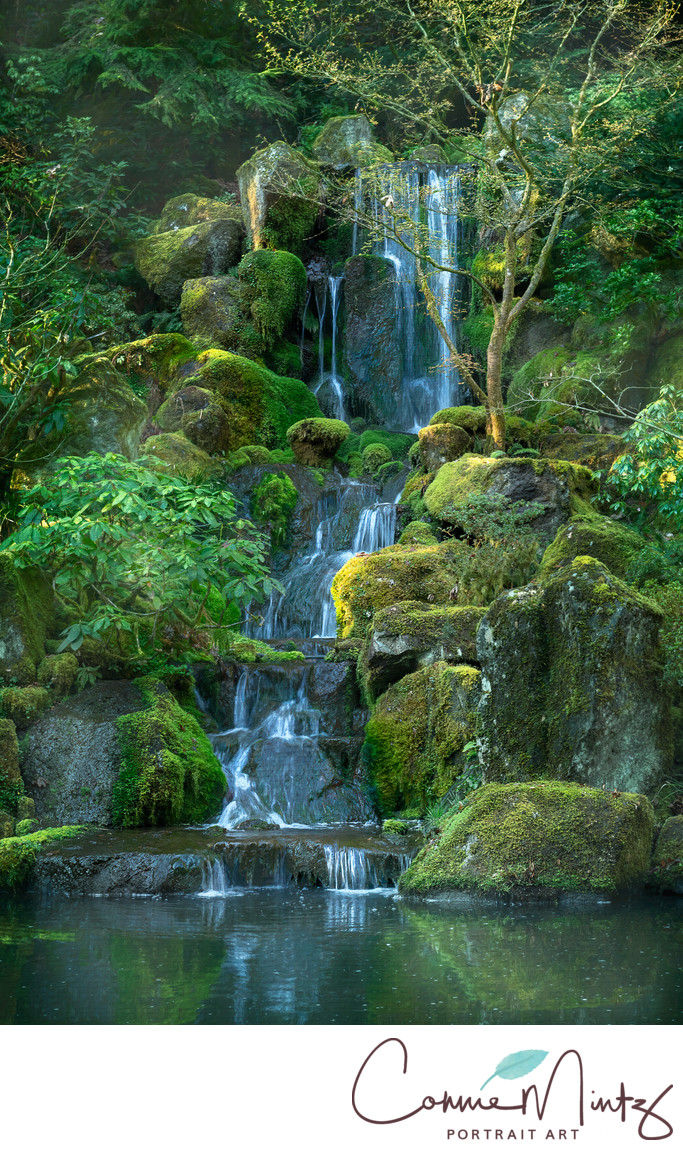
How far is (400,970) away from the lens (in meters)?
5.50

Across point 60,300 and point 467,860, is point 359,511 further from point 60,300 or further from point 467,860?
point 467,860

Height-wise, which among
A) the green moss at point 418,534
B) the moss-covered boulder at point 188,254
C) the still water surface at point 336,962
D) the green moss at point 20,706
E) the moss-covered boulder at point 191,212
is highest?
the moss-covered boulder at point 191,212

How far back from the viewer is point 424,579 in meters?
11.4

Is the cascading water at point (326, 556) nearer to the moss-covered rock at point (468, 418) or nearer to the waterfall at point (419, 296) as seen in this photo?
the moss-covered rock at point (468, 418)

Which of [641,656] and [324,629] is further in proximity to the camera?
[324,629]

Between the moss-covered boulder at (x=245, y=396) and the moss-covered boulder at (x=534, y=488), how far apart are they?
206 inches

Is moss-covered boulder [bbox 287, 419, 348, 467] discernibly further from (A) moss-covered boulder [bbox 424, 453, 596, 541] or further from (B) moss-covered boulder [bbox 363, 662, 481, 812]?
(B) moss-covered boulder [bbox 363, 662, 481, 812]

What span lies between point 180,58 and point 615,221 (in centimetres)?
1266

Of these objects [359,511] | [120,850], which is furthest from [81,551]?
[359,511]

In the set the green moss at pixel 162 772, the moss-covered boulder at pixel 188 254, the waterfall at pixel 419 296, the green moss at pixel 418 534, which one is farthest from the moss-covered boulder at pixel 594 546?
the moss-covered boulder at pixel 188 254

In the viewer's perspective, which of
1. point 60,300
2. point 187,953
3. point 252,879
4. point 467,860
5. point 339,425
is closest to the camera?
point 187,953

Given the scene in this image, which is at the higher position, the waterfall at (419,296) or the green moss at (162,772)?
the waterfall at (419,296)

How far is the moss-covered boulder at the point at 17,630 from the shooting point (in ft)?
32.9
